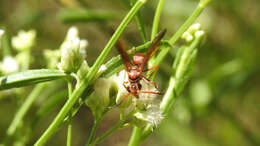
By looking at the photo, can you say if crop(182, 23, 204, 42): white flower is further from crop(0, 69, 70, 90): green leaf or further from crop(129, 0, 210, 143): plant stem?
crop(0, 69, 70, 90): green leaf

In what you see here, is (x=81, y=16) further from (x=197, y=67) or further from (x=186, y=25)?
(x=186, y=25)

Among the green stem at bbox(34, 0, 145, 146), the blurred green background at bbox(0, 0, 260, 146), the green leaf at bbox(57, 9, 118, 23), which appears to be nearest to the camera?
the green stem at bbox(34, 0, 145, 146)

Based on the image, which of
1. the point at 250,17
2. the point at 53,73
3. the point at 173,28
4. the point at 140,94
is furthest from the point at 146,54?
the point at 250,17

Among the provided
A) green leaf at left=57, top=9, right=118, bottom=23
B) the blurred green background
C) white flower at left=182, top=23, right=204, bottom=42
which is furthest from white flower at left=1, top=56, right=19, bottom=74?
white flower at left=182, top=23, right=204, bottom=42

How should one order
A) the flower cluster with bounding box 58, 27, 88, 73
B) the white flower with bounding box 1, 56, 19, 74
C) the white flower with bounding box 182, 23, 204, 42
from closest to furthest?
the flower cluster with bounding box 58, 27, 88, 73, the white flower with bounding box 182, 23, 204, 42, the white flower with bounding box 1, 56, 19, 74

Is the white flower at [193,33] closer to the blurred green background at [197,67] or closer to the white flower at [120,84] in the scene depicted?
the white flower at [120,84]

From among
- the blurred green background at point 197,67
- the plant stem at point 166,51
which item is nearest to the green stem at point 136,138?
the plant stem at point 166,51
